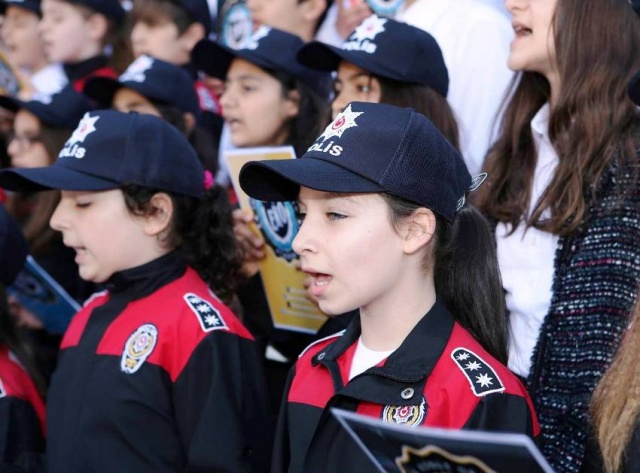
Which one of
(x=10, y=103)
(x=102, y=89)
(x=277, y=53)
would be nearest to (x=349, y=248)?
(x=277, y=53)

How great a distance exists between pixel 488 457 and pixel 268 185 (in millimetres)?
1070

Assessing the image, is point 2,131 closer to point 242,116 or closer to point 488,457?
point 242,116

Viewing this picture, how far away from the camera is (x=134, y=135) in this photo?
293 cm

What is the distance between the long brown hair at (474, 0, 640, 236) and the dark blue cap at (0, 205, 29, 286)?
1477mm

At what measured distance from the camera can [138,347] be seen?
8.84 feet

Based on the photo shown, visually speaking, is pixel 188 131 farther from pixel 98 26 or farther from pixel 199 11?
pixel 98 26

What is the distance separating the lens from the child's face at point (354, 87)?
10.5 ft

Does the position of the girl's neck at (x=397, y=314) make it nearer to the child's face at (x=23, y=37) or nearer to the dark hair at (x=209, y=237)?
the dark hair at (x=209, y=237)

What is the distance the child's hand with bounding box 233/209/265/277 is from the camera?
325 cm

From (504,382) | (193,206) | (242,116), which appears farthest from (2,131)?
(504,382)

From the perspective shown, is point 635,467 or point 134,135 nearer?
point 635,467

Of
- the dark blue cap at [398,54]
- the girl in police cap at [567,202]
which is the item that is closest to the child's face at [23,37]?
the dark blue cap at [398,54]

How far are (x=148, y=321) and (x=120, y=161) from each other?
0.49 m

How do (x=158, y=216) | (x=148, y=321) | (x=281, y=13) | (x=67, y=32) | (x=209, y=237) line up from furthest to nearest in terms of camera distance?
(x=67, y=32) < (x=281, y=13) < (x=209, y=237) < (x=158, y=216) < (x=148, y=321)
